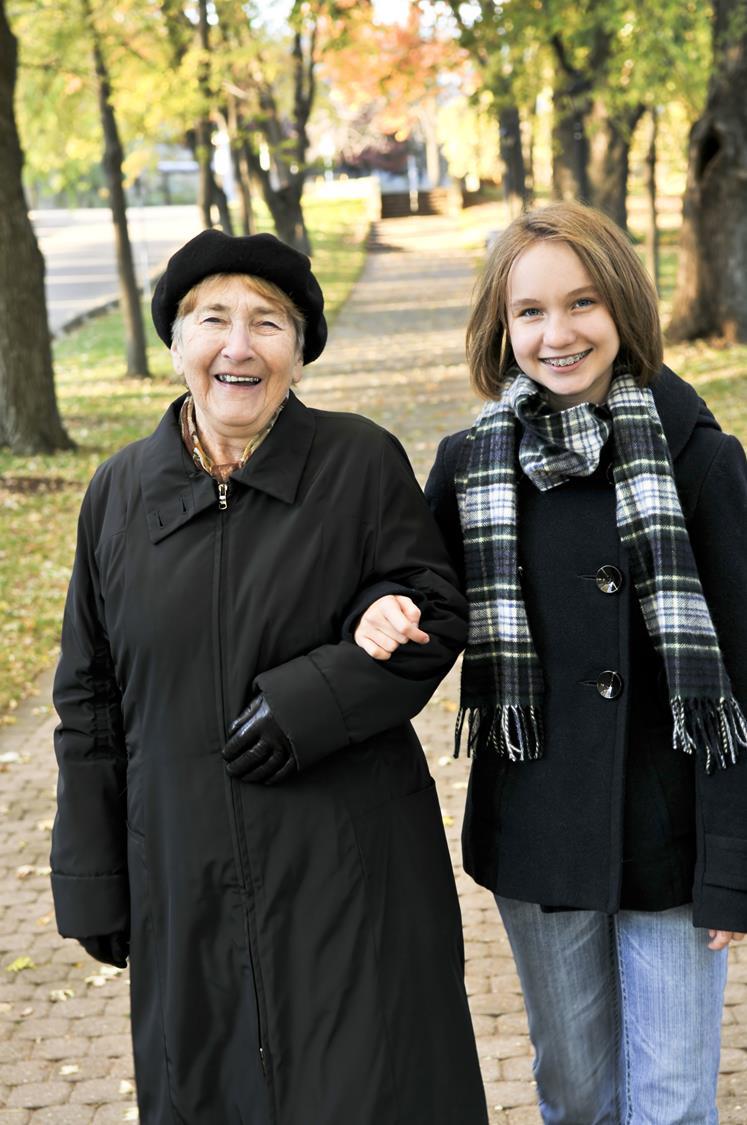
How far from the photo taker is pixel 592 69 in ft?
65.1

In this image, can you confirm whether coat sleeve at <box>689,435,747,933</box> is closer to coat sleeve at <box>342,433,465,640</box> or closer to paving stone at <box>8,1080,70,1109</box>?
coat sleeve at <box>342,433,465,640</box>

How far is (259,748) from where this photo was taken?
2.54m

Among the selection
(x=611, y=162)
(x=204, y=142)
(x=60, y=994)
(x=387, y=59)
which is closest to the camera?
(x=60, y=994)

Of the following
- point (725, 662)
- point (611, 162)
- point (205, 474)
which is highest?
point (611, 162)

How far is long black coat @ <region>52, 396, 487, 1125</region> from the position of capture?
8.56ft

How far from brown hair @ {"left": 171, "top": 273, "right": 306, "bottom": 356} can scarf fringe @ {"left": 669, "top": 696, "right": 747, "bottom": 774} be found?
1.01 metres

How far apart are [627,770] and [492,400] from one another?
2.63ft

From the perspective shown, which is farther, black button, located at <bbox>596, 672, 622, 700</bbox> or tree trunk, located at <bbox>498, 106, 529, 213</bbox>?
tree trunk, located at <bbox>498, 106, 529, 213</bbox>

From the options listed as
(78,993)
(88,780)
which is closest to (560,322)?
(88,780)

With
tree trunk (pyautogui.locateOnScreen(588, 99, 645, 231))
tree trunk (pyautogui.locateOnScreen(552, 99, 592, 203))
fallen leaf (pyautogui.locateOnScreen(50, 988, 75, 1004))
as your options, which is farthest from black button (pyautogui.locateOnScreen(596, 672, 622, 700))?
tree trunk (pyautogui.locateOnScreen(588, 99, 645, 231))

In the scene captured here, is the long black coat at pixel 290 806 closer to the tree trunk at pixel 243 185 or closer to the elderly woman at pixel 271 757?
the elderly woman at pixel 271 757

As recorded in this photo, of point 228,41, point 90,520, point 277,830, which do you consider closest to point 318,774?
point 277,830

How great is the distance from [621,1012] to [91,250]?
1789 inches

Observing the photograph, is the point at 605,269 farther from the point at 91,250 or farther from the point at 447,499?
the point at 91,250
